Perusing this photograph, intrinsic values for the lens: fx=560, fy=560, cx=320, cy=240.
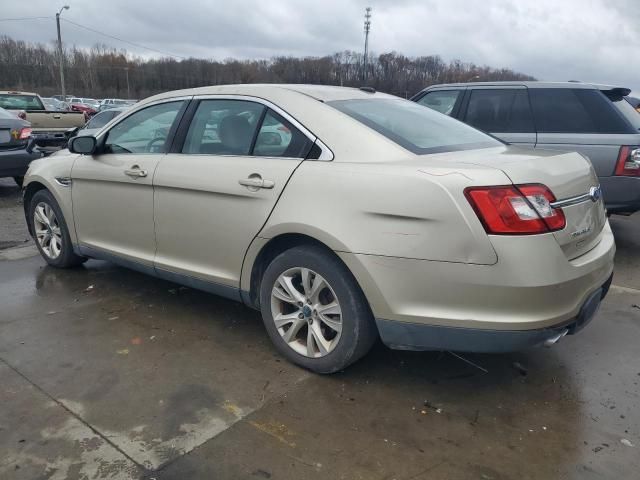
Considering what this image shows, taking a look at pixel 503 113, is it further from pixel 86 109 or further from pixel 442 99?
pixel 86 109

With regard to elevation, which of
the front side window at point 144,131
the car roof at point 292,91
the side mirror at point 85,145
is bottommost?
the side mirror at point 85,145

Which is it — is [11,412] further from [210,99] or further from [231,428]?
[210,99]

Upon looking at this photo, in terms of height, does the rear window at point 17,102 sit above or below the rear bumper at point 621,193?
above

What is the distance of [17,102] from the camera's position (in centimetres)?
1492

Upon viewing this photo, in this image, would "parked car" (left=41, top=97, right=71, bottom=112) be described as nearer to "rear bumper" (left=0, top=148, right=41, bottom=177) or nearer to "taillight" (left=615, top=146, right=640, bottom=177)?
"rear bumper" (left=0, top=148, right=41, bottom=177)

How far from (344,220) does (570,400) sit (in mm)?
1541

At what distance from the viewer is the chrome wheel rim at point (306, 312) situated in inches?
120

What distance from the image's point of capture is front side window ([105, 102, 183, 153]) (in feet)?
13.0

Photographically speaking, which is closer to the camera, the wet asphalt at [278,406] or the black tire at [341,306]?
the wet asphalt at [278,406]

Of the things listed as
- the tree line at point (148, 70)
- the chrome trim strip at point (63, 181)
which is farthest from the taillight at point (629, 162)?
the tree line at point (148, 70)

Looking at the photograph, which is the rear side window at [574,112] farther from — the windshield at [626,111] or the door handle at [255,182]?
the door handle at [255,182]

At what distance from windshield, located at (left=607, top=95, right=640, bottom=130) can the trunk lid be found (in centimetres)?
308

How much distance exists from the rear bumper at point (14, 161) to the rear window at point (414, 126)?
6957 mm

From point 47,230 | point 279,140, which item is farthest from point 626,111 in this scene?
point 47,230
